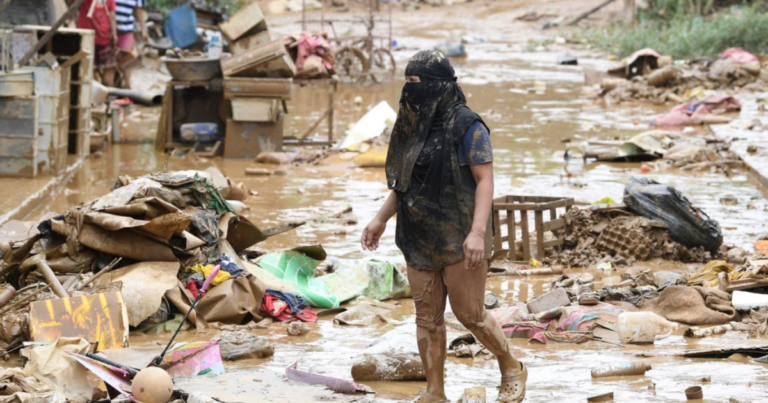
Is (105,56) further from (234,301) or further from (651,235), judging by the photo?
(234,301)

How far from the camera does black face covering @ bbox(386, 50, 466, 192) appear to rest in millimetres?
4383

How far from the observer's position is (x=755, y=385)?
4.83 m

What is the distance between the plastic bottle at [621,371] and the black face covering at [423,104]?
1552 millimetres

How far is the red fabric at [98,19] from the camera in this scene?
16719 millimetres

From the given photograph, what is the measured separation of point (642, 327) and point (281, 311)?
2354 millimetres

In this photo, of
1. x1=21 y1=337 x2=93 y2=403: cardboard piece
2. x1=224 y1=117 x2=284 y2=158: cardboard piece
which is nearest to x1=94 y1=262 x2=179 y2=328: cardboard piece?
x1=21 y1=337 x2=93 y2=403: cardboard piece

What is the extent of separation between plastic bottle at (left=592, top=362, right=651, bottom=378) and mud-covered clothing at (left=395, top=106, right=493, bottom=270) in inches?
45.4

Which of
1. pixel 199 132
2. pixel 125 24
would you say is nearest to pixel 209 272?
pixel 199 132

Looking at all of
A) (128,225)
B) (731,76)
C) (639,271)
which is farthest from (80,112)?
(731,76)

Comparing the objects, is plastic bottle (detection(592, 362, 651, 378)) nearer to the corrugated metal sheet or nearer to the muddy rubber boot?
the muddy rubber boot

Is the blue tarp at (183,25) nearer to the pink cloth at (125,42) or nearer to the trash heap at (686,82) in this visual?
the pink cloth at (125,42)

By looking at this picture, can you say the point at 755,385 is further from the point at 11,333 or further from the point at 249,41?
the point at 249,41

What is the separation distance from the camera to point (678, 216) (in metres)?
8.21

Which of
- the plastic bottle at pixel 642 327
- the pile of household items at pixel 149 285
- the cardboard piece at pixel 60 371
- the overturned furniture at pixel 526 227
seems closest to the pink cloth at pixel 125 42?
the pile of household items at pixel 149 285
